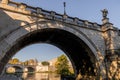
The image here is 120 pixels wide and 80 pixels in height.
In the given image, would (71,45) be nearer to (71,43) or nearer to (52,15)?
(71,43)

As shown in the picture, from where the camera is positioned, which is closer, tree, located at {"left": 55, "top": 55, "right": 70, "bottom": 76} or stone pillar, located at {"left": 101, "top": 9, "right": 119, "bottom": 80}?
stone pillar, located at {"left": 101, "top": 9, "right": 119, "bottom": 80}

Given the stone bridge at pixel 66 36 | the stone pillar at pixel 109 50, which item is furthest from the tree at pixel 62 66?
the stone pillar at pixel 109 50

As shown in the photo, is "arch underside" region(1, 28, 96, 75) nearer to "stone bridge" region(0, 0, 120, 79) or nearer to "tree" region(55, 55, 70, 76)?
"stone bridge" region(0, 0, 120, 79)

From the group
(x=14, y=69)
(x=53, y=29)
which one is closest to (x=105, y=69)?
(x=53, y=29)

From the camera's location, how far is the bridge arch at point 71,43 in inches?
711

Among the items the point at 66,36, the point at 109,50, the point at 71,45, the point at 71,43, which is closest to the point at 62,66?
the point at 71,45

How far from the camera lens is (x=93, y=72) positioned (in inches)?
822

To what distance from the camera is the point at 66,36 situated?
1939 centimetres

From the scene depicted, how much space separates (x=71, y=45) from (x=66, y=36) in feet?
6.74

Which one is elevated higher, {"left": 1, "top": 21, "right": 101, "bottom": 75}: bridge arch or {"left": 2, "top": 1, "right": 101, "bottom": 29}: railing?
{"left": 2, "top": 1, "right": 101, "bottom": 29}: railing

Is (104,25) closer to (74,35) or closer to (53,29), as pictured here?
(74,35)

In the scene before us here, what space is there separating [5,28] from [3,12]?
138 centimetres

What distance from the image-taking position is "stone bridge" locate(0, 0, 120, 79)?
1553 centimetres

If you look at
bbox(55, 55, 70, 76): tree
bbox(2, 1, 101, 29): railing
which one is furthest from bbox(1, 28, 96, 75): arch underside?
bbox(55, 55, 70, 76): tree
